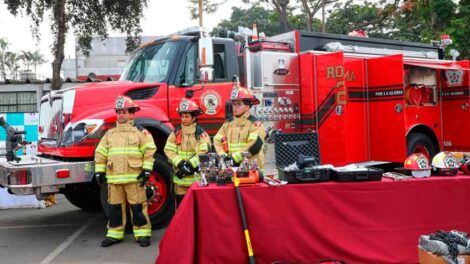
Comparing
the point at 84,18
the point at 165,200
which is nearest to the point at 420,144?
the point at 165,200

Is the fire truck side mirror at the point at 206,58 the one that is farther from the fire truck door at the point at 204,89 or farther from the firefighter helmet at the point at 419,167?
the firefighter helmet at the point at 419,167

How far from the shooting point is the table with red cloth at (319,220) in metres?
4.37

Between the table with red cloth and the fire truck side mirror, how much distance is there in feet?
7.56

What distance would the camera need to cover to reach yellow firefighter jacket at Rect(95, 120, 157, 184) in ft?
19.1

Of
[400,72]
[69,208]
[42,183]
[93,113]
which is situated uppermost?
[400,72]

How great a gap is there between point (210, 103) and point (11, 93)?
47.5 feet

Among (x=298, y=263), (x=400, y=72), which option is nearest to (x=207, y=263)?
(x=298, y=263)

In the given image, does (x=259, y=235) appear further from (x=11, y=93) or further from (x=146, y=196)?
(x=11, y=93)

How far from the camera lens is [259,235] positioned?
4.44m

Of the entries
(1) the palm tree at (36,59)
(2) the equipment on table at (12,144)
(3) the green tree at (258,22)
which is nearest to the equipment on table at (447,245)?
(2) the equipment on table at (12,144)

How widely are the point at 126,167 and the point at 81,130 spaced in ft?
2.70

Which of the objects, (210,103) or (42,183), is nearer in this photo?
(42,183)

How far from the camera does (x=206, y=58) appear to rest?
21.1 ft

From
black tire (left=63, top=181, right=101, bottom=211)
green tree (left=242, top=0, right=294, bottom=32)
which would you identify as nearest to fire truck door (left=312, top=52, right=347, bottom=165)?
black tire (left=63, top=181, right=101, bottom=211)
